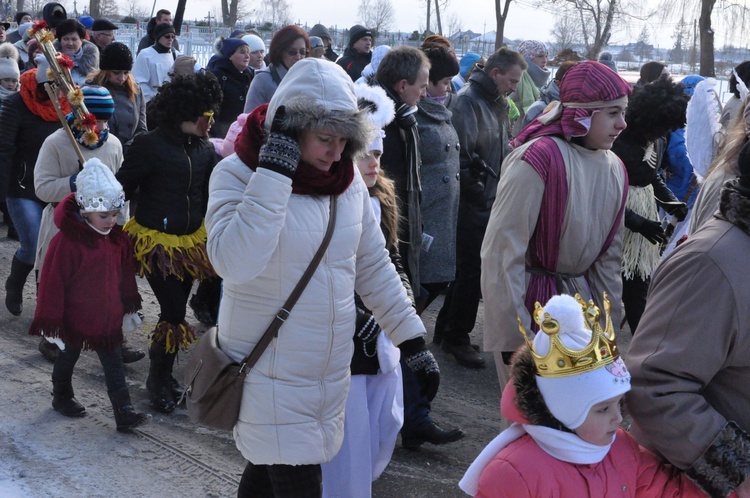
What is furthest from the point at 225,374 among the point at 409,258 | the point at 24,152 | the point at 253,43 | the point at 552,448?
the point at 253,43

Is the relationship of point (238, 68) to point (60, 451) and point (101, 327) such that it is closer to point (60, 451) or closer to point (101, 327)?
point (101, 327)

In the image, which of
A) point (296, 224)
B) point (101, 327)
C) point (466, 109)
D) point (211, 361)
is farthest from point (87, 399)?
point (466, 109)

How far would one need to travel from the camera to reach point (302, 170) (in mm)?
2967

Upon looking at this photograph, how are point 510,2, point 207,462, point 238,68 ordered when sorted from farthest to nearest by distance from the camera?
point 510,2, point 238,68, point 207,462

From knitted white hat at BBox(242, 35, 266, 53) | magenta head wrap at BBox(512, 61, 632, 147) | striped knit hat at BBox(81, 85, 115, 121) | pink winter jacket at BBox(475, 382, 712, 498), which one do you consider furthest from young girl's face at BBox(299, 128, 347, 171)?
knitted white hat at BBox(242, 35, 266, 53)

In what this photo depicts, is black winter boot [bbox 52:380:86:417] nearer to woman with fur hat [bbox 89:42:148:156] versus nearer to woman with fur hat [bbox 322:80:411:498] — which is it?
woman with fur hat [bbox 322:80:411:498]

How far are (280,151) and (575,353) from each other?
3.64ft

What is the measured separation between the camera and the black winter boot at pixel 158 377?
5008 millimetres

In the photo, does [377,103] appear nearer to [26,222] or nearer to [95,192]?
[95,192]

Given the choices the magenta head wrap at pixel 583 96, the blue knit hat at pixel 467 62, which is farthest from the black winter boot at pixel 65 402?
the blue knit hat at pixel 467 62

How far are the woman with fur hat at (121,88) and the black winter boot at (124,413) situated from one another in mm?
2741

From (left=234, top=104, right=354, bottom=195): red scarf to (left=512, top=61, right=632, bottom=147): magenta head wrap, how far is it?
1.08m

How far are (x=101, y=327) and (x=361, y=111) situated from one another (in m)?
2.26

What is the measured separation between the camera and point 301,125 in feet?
9.39
